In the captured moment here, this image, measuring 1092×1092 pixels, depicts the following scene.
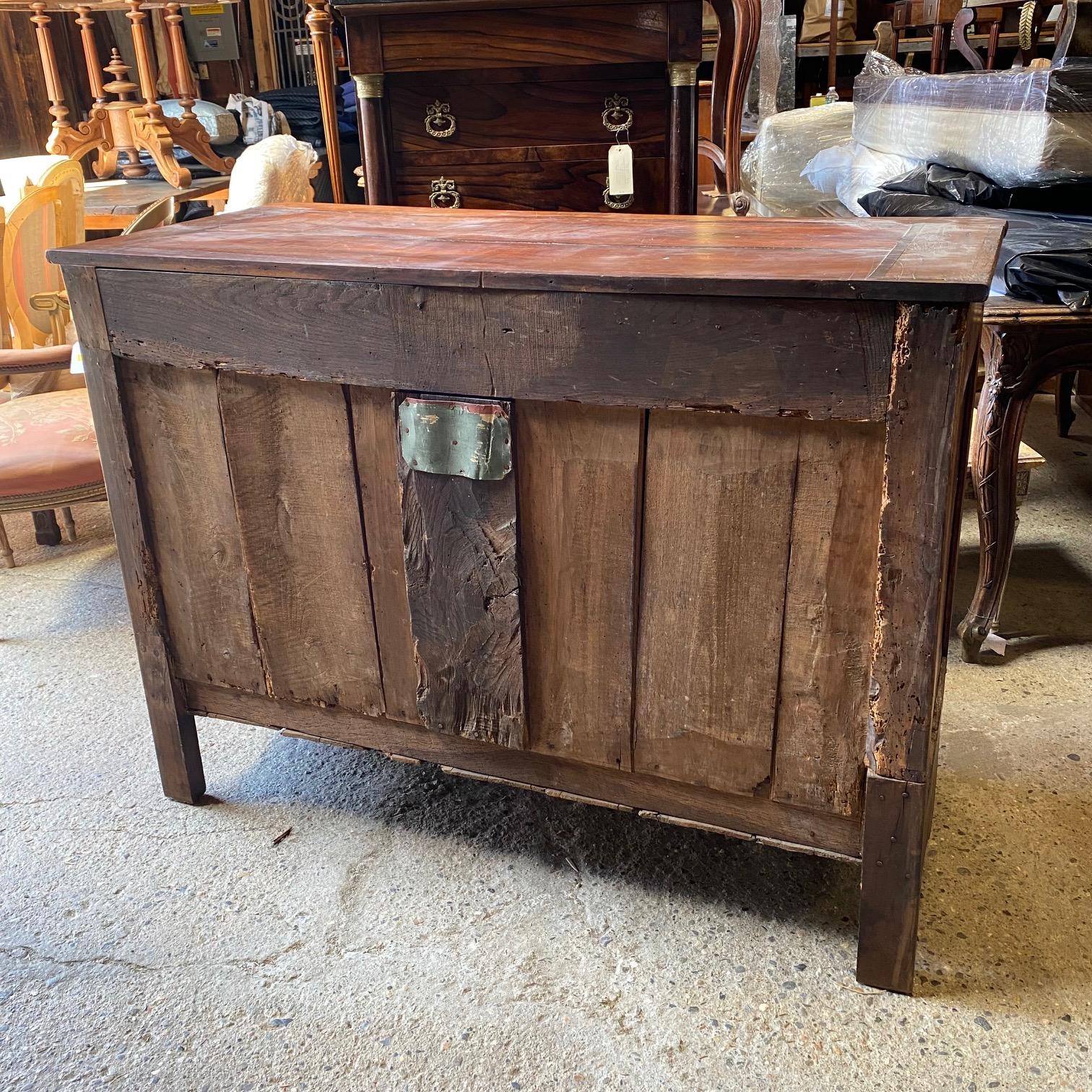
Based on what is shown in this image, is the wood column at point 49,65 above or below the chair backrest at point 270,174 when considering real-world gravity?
above

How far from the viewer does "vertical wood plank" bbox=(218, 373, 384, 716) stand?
139 centimetres

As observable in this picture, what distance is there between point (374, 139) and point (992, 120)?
1.44 meters

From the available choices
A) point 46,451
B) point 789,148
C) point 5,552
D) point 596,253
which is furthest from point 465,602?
point 789,148

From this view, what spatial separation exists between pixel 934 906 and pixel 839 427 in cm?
74

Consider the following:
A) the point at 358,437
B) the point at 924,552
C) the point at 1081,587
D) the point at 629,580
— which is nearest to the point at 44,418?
the point at 358,437

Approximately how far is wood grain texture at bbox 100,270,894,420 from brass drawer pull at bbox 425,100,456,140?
120 centimetres

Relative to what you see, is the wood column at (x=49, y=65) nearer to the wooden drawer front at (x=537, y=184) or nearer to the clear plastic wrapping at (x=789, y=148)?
the wooden drawer front at (x=537, y=184)

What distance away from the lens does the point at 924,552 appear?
1.14 m

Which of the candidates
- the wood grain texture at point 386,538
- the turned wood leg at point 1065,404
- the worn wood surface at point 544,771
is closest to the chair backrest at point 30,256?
the worn wood surface at point 544,771

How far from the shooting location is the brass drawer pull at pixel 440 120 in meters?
2.42

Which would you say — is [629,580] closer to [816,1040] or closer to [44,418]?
[816,1040]

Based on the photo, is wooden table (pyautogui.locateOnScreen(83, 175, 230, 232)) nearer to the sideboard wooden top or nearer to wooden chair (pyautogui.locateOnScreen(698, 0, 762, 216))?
wooden chair (pyautogui.locateOnScreen(698, 0, 762, 216))

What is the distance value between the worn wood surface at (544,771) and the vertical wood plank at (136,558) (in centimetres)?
5

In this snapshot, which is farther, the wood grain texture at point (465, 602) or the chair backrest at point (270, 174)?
the chair backrest at point (270, 174)
